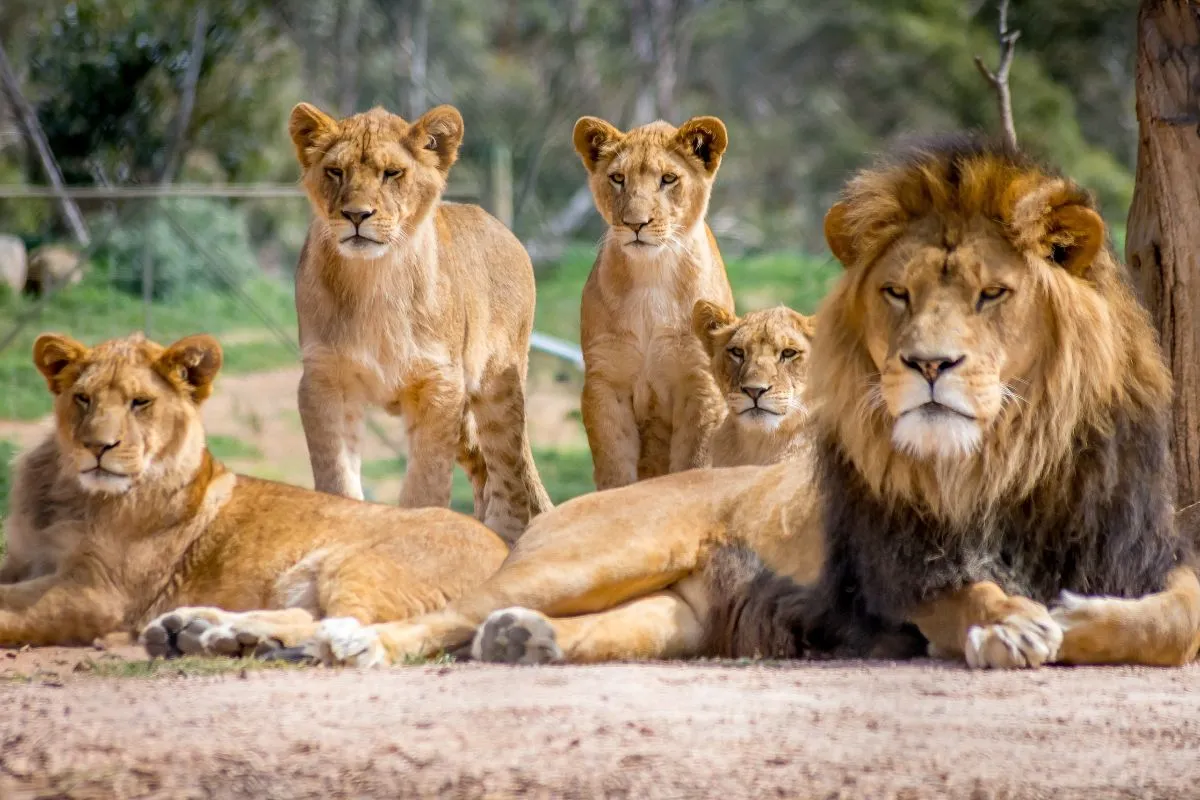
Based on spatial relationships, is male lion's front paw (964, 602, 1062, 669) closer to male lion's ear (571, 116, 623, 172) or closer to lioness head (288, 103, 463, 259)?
lioness head (288, 103, 463, 259)

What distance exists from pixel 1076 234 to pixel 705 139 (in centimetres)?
243

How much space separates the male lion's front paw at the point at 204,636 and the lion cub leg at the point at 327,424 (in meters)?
1.39

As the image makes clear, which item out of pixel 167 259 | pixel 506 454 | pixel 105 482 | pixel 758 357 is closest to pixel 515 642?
pixel 105 482

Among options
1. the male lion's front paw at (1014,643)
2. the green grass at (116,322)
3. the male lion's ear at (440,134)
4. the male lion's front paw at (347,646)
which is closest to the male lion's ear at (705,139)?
the male lion's ear at (440,134)

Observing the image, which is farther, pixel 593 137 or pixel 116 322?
pixel 116 322

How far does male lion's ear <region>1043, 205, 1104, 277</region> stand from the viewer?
3705mm

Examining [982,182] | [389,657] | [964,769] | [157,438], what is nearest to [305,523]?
[157,438]

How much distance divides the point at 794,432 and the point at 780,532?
1.25 metres

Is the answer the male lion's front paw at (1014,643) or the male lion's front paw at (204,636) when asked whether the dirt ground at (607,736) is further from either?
the male lion's front paw at (204,636)

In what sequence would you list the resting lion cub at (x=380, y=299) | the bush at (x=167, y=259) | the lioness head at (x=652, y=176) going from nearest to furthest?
the resting lion cub at (x=380, y=299) < the lioness head at (x=652, y=176) < the bush at (x=167, y=259)

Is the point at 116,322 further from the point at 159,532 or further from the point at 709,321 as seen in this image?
the point at 159,532

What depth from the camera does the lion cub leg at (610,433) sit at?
590 centimetres

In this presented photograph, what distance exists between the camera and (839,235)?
397cm

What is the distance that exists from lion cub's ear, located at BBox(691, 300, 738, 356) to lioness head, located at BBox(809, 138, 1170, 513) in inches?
65.3
